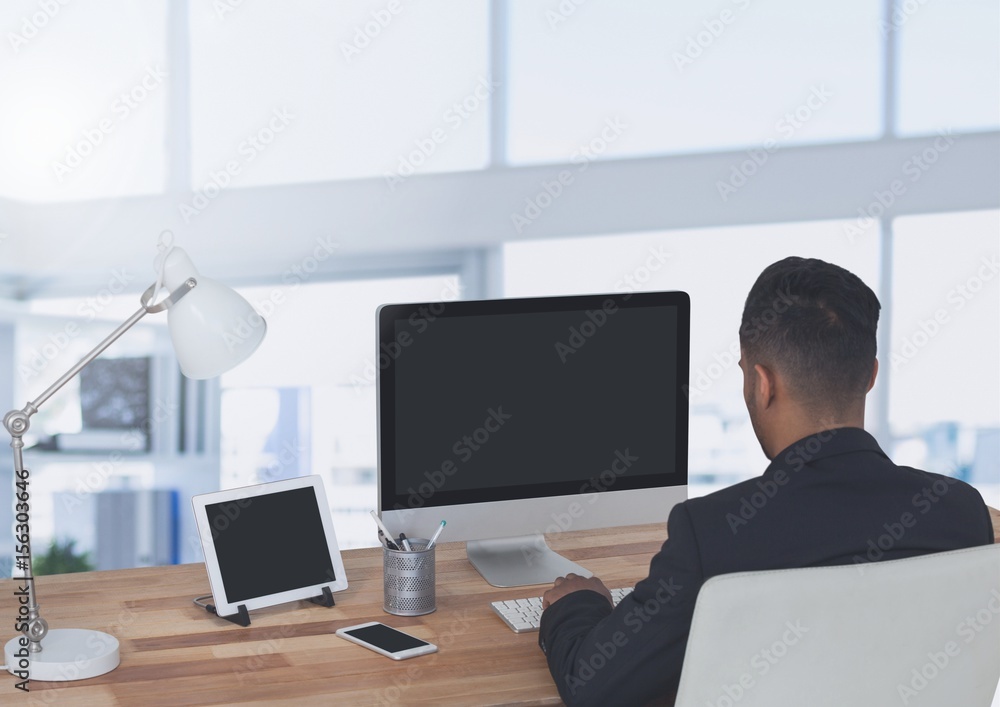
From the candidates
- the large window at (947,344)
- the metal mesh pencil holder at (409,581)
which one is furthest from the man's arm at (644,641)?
the large window at (947,344)

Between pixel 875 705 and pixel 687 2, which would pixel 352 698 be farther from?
pixel 687 2

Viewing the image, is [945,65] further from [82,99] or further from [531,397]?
[82,99]

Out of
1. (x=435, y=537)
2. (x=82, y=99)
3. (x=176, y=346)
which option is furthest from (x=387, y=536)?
(x=82, y=99)

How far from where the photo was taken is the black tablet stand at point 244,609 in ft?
5.52

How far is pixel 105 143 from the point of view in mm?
3867

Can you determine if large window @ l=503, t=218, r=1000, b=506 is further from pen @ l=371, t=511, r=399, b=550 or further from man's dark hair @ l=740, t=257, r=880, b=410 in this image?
man's dark hair @ l=740, t=257, r=880, b=410

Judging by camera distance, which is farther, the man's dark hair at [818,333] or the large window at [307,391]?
the large window at [307,391]

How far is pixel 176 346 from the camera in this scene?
1.54 m

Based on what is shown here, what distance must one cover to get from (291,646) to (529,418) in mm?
590

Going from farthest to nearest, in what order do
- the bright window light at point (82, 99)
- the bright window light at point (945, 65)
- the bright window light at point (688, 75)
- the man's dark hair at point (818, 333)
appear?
the bright window light at point (945, 65), the bright window light at point (688, 75), the bright window light at point (82, 99), the man's dark hair at point (818, 333)

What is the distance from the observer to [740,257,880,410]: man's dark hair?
140 cm

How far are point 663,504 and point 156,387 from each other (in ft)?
8.48

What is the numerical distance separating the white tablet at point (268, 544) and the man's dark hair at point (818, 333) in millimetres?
817

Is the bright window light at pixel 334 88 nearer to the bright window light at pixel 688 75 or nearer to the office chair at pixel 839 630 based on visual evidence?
the bright window light at pixel 688 75
